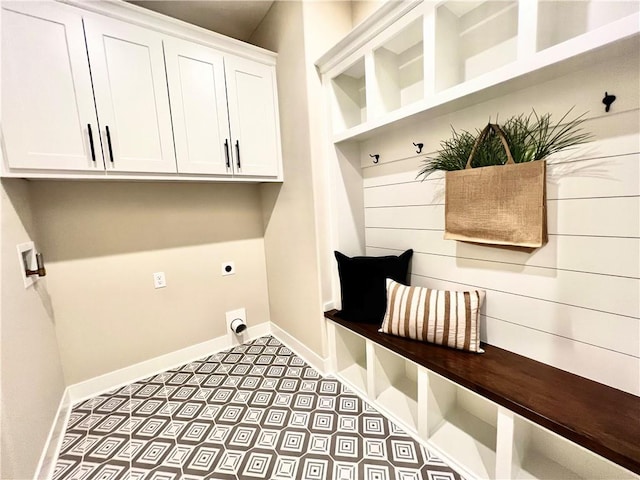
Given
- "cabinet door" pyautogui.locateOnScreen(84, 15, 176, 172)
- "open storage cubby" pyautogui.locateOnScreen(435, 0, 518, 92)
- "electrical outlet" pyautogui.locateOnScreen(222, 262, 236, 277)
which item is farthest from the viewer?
"electrical outlet" pyautogui.locateOnScreen(222, 262, 236, 277)

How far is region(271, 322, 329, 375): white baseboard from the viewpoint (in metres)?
2.04

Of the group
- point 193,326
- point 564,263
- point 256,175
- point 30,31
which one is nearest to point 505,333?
point 564,263

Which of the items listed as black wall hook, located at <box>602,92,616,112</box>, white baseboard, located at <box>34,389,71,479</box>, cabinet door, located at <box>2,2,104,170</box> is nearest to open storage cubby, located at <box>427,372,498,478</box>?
black wall hook, located at <box>602,92,616,112</box>

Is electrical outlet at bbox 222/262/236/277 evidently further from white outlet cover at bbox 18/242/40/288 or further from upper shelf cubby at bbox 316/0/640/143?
upper shelf cubby at bbox 316/0/640/143

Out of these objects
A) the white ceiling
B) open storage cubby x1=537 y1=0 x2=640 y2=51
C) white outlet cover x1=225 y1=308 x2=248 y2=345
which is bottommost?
white outlet cover x1=225 y1=308 x2=248 y2=345

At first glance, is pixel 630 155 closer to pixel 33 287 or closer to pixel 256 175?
pixel 256 175

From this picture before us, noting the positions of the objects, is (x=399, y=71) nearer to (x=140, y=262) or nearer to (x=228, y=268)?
(x=228, y=268)

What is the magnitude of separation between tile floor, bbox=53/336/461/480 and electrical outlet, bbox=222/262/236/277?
2.66 feet

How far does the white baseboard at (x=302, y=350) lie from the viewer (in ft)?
6.69

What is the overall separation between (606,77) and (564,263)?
0.71 metres

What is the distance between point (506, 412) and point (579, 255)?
0.70m

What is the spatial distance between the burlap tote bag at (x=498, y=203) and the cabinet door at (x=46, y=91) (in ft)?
6.41

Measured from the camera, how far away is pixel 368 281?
5.85 ft

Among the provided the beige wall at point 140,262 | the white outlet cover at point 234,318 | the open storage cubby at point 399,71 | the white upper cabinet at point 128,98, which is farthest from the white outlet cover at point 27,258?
the open storage cubby at point 399,71
